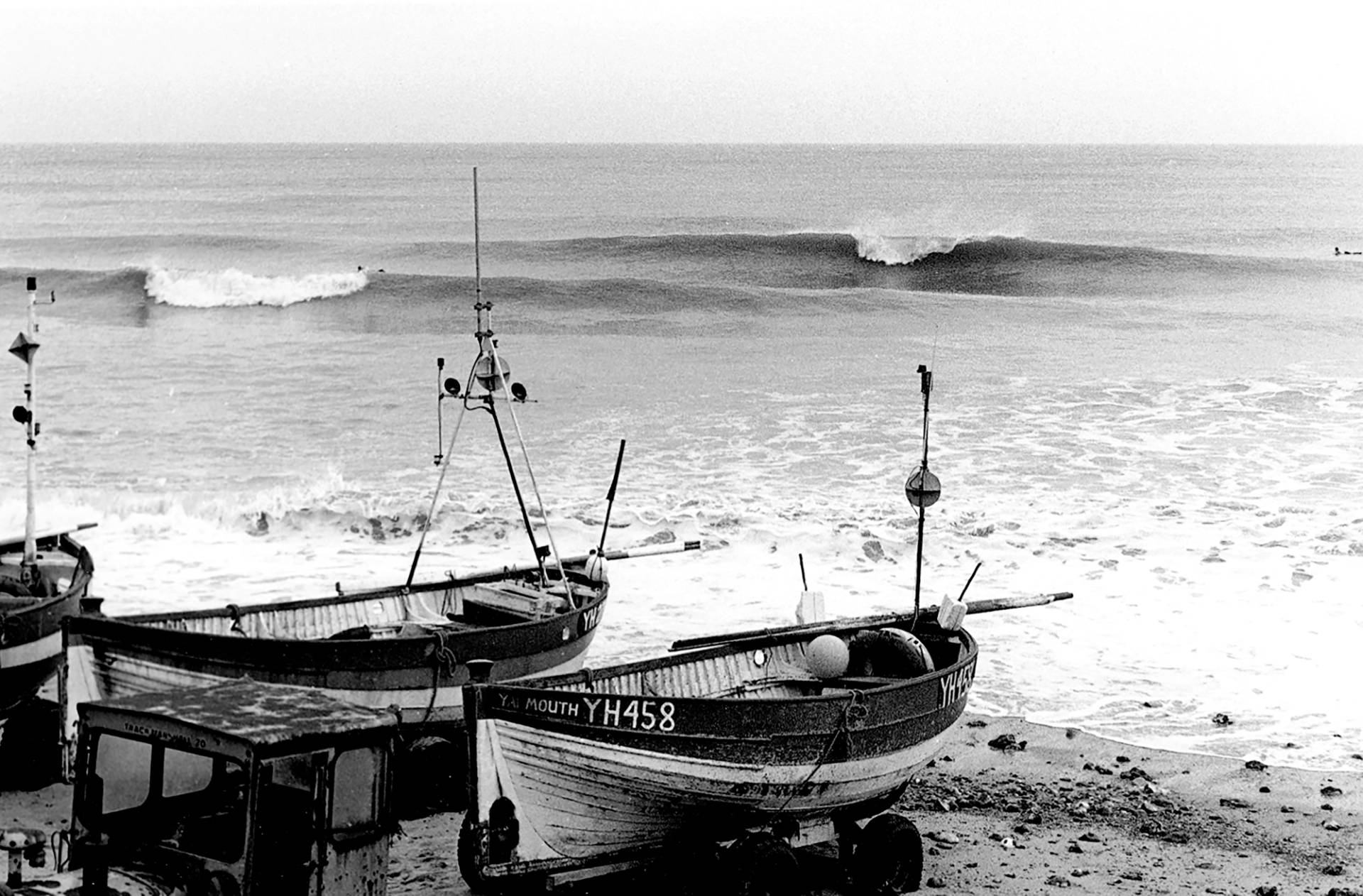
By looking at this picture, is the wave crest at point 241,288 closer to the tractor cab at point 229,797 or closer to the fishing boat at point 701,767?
the fishing boat at point 701,767

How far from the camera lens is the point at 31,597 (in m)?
11.1

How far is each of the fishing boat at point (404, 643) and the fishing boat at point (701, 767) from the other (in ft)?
4.79

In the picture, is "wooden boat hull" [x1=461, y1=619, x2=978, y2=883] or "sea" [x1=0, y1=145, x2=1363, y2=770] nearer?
"wooden boat hull" [x1=461, y1=619, x2=978, y2=883]

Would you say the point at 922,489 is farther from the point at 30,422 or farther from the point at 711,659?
the point at 30,422

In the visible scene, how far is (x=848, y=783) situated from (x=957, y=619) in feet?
6.26

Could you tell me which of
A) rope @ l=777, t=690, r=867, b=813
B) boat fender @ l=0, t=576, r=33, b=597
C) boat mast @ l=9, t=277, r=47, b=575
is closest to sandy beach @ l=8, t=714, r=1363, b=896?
rope @ l=777, t=690, r=867, b=813

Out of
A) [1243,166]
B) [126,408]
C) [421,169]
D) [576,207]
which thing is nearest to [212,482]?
[126,408]

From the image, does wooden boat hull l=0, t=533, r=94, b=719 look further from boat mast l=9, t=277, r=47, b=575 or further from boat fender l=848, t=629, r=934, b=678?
boat fender l=848, t=629, r=934, b=678

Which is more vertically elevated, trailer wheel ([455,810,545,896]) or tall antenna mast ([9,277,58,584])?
tall antenna mast ([9,277,58,584])

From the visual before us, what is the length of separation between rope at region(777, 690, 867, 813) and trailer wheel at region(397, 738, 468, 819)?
8.89 feet

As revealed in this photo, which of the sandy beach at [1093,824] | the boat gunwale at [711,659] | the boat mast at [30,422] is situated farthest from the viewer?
the boat mast at [30,422]

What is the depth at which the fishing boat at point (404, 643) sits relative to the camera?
9.76 m

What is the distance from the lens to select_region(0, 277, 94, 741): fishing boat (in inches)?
415

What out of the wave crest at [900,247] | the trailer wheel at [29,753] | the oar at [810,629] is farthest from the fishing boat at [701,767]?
the wave crest at [900,247]
